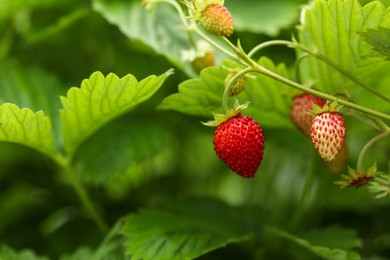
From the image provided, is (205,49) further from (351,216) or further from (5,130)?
(351,216)

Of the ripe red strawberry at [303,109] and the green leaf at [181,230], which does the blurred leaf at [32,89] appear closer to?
the green leaf at [181,230]

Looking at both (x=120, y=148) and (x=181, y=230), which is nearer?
(x=181, y=230)

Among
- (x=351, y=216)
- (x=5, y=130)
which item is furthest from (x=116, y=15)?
(x=351, y=216)

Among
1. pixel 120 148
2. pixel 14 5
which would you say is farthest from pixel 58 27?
pixel 120 148

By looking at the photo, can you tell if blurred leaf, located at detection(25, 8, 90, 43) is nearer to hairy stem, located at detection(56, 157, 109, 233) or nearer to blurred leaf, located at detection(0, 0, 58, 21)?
blurred leaf, located at detection(0, 0, 58, 21)

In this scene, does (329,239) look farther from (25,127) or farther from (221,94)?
(25,127)

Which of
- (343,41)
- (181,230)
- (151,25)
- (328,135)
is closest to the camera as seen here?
(328,135)

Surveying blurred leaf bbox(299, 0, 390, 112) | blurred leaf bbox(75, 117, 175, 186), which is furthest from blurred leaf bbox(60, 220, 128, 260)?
blurred leaf bbox(299, 0, 390, 112)
